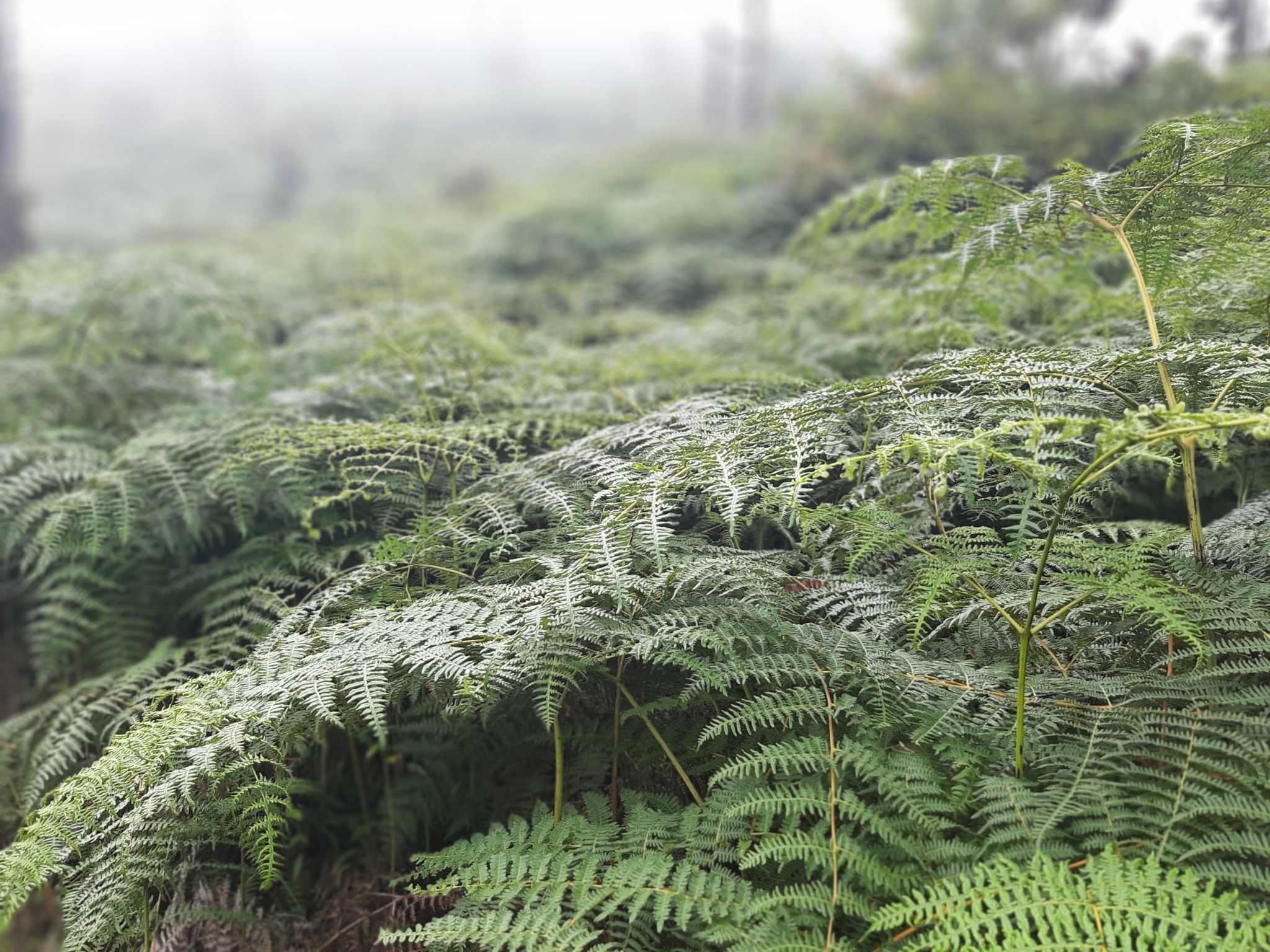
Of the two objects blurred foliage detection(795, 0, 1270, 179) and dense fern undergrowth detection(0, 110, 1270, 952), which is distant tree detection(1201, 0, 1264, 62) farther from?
dense fern undergrowth detection(0, 110, 1270, 952)

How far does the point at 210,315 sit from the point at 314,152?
61.4 ft

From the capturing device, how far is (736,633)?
4.78 feet

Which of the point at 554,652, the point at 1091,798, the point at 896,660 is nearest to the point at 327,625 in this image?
the point at 554,652

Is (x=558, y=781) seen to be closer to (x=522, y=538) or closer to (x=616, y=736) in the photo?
(x=616, y=736)

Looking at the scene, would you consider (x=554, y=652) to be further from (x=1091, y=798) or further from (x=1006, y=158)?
(x=1006, y=158)

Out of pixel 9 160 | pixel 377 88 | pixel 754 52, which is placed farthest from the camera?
pixel 377 88

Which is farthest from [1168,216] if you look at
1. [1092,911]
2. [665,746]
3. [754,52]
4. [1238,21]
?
[754,52]

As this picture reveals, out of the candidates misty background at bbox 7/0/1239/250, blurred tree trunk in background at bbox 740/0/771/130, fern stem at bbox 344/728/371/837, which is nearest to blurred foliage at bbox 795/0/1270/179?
misty background at bbox 7/0/1239/250

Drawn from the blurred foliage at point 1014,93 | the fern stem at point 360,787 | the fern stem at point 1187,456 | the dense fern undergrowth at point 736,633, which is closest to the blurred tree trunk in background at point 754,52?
the blurred foliage at point 1014,93

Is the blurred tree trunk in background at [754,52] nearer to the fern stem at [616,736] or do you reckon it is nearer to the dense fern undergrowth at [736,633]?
the dense fern undergrowth at [736,633]

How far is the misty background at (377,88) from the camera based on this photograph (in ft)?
38.0

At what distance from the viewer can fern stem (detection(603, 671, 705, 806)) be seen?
1541 millimetres

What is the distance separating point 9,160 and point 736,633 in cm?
978

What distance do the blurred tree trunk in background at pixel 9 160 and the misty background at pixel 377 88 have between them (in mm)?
118
